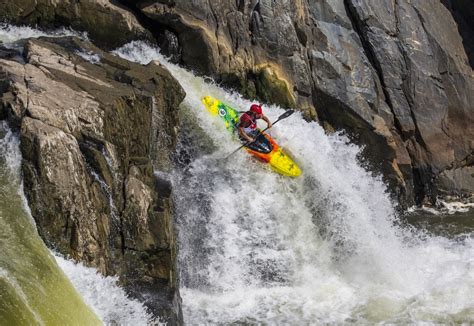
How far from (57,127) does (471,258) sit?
25.5 feet

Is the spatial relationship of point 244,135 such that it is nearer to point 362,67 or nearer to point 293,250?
point 293,250

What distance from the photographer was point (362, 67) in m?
14.3

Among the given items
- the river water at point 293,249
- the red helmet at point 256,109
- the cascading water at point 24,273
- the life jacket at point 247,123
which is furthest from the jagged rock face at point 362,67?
the cascading water at point 24,273

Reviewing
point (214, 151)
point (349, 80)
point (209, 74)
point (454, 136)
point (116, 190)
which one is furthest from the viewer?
point (454, 136)

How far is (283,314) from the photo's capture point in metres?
9.05

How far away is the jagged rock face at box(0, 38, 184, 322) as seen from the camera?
22.8 feet

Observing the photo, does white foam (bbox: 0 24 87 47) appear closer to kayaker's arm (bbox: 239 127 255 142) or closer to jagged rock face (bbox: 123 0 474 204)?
jagged rock face (bbox: 123 0 474 204)

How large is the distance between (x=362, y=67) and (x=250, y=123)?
12.6ft

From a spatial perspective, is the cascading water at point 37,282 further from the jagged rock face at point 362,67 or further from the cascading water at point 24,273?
the jagged rock face at point 362,67

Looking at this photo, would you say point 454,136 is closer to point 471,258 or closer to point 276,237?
point 471,258

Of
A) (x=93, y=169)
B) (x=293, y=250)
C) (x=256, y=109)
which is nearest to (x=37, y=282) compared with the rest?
(x=93, y=169)

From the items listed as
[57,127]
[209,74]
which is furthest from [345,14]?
[57,127]

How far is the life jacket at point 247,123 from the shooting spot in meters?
11.8

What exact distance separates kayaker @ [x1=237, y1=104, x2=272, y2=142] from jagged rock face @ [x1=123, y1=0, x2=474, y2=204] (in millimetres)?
1554
